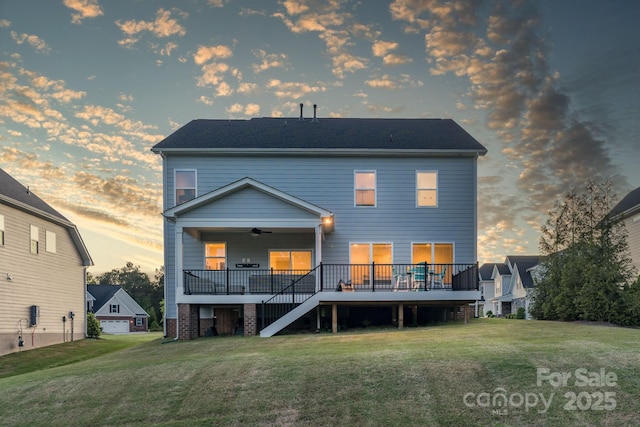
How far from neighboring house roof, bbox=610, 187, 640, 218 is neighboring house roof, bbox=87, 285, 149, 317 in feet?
159

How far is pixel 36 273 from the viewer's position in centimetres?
2570

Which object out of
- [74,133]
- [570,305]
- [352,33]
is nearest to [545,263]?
[570,305]

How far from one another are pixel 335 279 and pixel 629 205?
1720cm

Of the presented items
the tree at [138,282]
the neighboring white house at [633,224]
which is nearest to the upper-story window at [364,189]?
the neighboring white house at [633,224]

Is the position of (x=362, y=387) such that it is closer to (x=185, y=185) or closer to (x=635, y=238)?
(x=185, y=185)

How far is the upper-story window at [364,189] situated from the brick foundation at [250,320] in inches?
263

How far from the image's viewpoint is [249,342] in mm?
16734

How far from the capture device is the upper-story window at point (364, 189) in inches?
920

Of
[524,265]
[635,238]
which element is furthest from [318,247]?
[524,265]

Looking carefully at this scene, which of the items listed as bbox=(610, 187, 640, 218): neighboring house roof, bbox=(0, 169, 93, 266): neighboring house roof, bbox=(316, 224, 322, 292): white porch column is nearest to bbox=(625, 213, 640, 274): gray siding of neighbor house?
bbox=(610, 187, 640, 218): neighboring house roof

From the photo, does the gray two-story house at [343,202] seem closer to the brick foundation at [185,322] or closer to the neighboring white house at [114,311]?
the brick foundation at [185,322]

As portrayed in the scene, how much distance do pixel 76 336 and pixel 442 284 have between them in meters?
20.5

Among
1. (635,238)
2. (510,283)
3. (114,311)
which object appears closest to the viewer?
(635,238)

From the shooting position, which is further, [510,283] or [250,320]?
[510,283]
